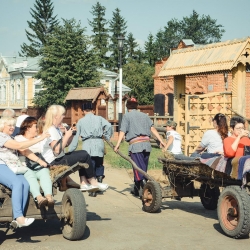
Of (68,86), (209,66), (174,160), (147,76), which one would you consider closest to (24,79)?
(147,76)

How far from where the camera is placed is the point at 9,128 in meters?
8.08

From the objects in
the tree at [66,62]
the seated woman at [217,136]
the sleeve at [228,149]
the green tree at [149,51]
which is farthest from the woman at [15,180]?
the green tree at [149,51]

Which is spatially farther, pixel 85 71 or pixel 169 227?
pixel 85 71

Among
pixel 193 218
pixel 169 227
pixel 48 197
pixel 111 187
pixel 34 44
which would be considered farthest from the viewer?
pixel 34 44

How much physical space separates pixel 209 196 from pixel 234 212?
251 cm

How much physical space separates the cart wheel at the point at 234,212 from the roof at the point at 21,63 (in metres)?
56.7

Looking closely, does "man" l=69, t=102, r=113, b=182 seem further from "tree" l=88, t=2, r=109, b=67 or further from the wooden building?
"tree" l=88, t=2, r=109, b=67

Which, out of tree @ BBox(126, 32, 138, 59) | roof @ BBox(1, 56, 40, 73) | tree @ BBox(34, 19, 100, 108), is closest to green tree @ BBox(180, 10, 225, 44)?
tree @ BBox(126, 32, 138, 59)

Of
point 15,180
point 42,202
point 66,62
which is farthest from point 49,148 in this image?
point 66,62

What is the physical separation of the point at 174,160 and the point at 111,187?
3993 millimetres

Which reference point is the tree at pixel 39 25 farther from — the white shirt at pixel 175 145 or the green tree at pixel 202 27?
the white shirt at pixel 175 145

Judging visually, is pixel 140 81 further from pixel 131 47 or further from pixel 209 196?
pixel 209 196

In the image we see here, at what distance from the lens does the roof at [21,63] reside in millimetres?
66375

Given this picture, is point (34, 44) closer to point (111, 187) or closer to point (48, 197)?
point (111, 187)
